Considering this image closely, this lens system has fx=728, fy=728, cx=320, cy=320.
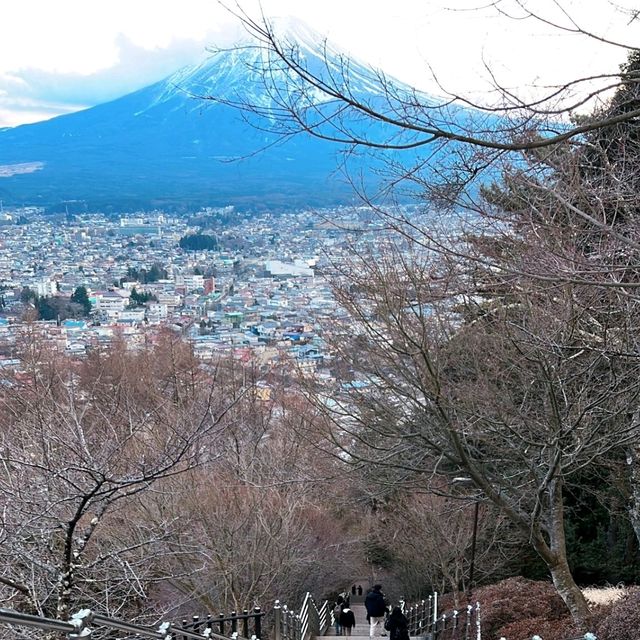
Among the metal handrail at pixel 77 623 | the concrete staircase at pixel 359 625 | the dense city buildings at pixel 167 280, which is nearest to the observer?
the metal handrail at pixel 77 623

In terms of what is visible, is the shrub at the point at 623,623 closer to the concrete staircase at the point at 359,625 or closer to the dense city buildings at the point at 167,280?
the dense city buildings at the point at 167,280

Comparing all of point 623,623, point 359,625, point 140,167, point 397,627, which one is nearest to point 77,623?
point 623,623

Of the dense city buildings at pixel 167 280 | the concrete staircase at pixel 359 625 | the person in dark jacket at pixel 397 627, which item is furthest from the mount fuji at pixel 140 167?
the person in dark jacket at pixel 397 627

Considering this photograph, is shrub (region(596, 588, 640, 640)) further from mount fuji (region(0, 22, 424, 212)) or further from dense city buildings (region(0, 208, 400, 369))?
mount fuji (region(0, 22, 424, 212))

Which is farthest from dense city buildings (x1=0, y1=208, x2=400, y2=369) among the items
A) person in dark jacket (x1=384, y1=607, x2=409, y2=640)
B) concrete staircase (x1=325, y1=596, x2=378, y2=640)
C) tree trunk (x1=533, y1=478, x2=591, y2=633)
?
concrete staircase (x1=325, y1=596, x2=378, y2=640)

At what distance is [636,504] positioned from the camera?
27.7 feet

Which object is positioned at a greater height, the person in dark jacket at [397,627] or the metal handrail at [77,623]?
the metal handrail at [77,623]

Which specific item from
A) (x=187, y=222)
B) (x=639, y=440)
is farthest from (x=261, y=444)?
(x=187, y=222)

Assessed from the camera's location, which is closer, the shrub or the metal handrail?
the metal handrail

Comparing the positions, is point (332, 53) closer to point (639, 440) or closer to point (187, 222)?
point (639, 440)

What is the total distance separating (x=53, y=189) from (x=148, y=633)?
5498 inches

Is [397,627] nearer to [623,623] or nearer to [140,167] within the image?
[623,623]

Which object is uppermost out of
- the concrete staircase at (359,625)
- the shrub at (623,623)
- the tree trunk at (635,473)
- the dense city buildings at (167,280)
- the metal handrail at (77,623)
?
the dense city buildings at (167,280)

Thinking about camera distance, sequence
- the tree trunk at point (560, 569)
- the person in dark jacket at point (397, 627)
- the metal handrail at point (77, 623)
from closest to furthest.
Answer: the metal handrail at point (77, 623) < the tree trunk at point (560, 569) < the person in dark jacket at point (397, 627)
